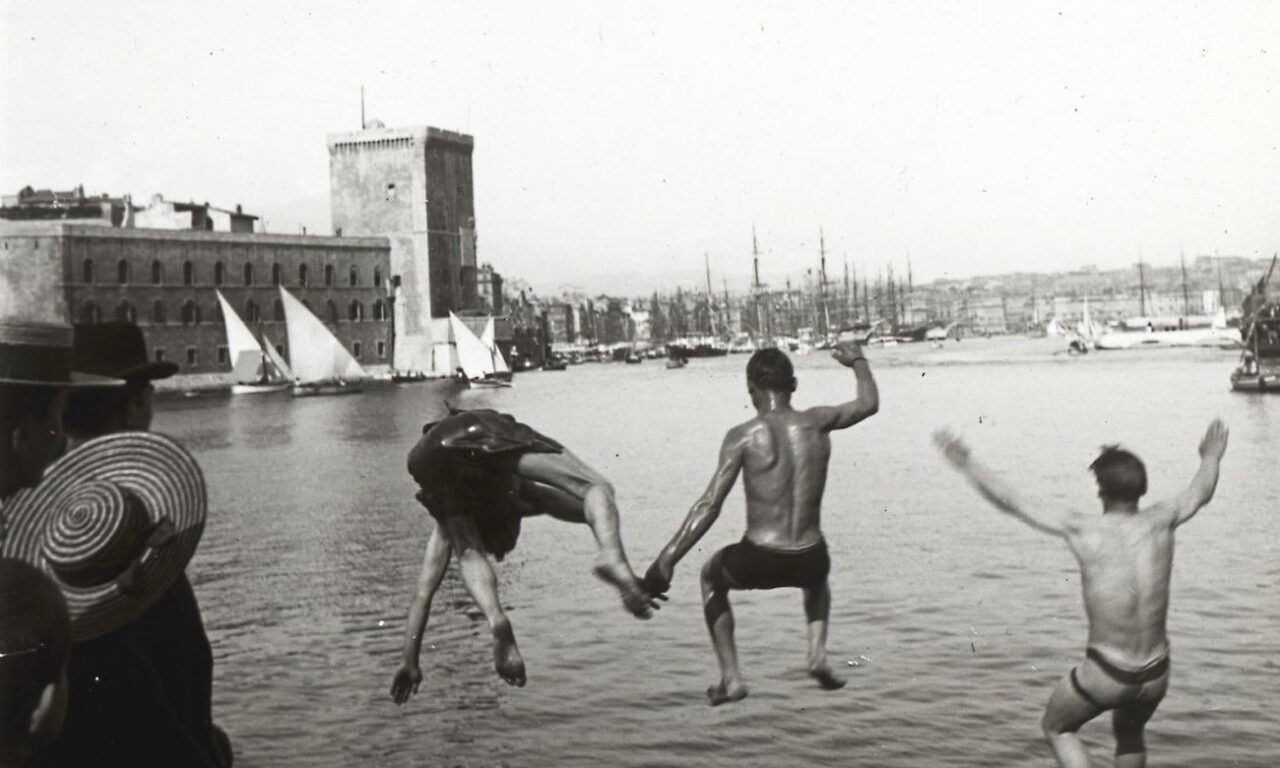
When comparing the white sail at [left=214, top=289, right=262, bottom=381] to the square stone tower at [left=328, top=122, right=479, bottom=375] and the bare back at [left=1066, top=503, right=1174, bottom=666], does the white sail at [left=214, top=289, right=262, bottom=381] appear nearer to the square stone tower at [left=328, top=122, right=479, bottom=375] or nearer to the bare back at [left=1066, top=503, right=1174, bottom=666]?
the square stone tower at [left=328, top=122, right=479, bottom=375]

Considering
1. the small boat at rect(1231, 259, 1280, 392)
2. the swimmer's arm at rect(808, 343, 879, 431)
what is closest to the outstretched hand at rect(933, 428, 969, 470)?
the swimmer's arm at rect(808, 343, 879, 431)

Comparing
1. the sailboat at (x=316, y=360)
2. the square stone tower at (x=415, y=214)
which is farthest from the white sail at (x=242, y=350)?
the square stone tower at (x=415, y=214)

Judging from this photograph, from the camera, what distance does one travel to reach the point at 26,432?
4.31 m

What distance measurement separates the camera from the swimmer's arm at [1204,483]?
7223 mm

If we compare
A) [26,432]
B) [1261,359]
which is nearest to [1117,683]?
[26,432]

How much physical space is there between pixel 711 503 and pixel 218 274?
11768 centimetres

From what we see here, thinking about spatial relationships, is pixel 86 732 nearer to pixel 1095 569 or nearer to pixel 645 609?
pixel 645 609

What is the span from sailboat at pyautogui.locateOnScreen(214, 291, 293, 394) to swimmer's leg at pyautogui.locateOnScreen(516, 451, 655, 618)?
107 m

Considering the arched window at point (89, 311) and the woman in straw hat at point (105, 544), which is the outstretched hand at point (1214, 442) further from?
the arched window at point (89, 311)

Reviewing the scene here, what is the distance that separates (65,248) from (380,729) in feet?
311

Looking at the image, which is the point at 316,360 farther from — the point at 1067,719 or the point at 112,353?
the point at 112,353

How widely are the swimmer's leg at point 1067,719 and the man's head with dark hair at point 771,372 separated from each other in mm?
2103

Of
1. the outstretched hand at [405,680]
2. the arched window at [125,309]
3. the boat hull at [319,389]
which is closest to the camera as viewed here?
the outstretched hand at [405,680]

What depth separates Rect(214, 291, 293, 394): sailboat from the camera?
112 m
